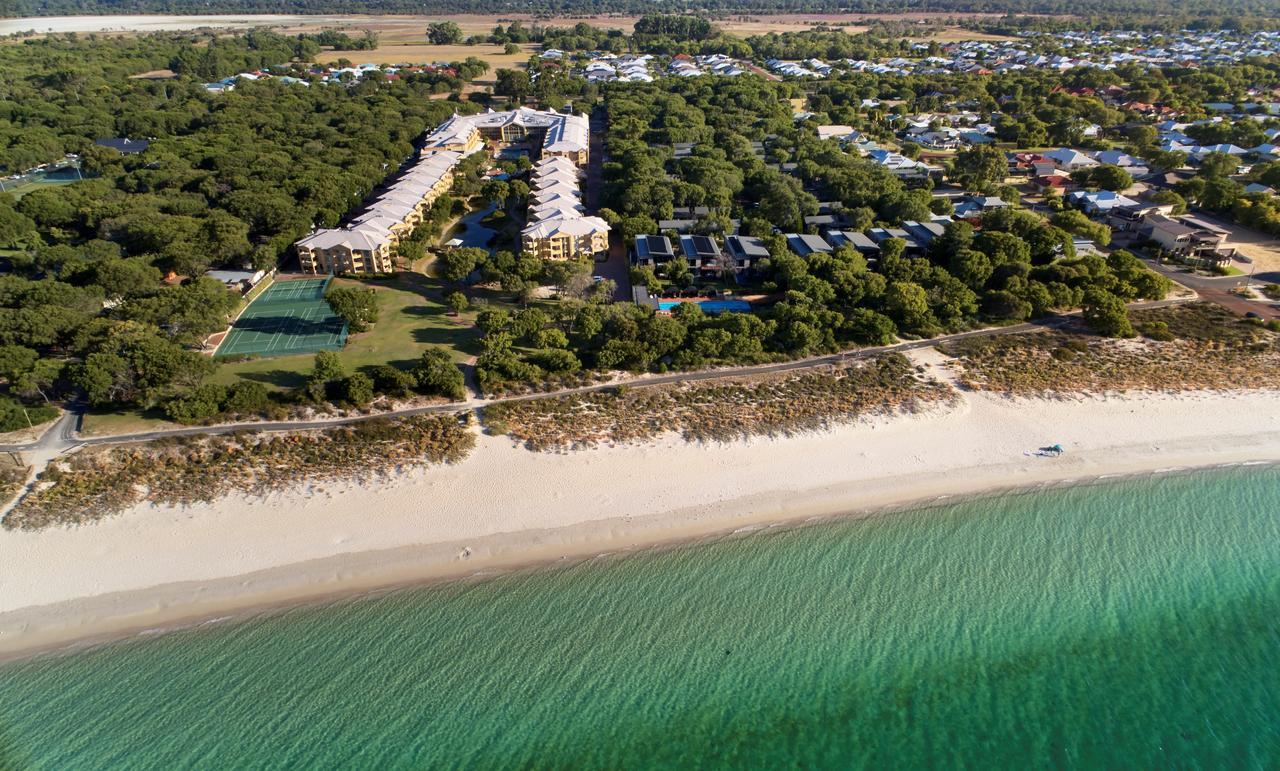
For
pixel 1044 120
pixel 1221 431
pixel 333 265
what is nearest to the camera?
pixel 1221 431

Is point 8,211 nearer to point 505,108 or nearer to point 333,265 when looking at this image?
point 333,265

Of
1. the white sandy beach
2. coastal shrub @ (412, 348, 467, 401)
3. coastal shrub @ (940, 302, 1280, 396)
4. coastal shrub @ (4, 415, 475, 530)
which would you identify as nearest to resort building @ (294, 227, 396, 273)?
coastal shrub @ (412, 348, 467, 401)

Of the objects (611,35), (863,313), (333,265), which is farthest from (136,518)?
(611,35)

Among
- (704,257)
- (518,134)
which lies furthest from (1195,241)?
(518,134)

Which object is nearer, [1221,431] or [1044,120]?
[1221,431]

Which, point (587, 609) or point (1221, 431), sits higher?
point (1221, 431)

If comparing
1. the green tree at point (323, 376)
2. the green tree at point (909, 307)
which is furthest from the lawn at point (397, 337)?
the green tree at point (909, 307)
